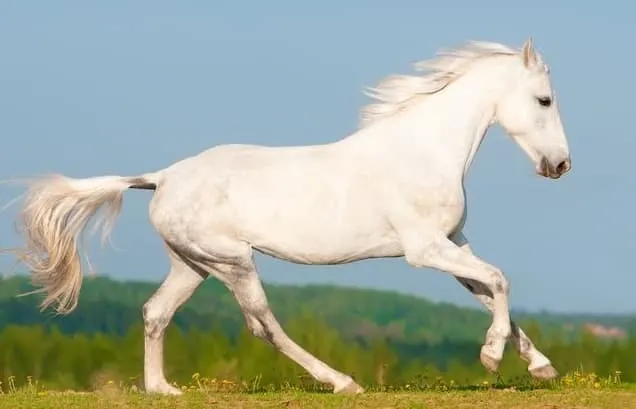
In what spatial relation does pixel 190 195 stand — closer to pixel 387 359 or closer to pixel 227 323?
pixel 387 359

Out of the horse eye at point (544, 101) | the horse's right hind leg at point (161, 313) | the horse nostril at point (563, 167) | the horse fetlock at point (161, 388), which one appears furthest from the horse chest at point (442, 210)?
the horse fetlock at point (161, 388)

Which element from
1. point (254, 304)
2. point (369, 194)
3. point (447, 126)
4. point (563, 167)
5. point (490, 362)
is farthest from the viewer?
point (563, 167)

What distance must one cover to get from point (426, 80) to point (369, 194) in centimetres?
120

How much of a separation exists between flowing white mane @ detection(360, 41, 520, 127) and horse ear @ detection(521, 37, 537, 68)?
0.19 m

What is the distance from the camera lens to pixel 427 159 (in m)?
10.4

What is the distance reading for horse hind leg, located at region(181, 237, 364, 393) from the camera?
10.3m

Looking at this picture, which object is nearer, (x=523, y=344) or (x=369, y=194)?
(x=369, y=194)

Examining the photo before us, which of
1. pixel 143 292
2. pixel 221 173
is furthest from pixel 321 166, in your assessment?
pixel 143 292

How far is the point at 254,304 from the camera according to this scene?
10422mm

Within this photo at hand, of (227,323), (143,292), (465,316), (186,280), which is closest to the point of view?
(186,280)

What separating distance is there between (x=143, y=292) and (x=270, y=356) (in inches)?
369

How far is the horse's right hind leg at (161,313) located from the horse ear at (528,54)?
10.2 ft

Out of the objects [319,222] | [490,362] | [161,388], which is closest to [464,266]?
[490,362]

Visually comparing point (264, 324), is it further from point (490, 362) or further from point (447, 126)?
point (447, 126)
